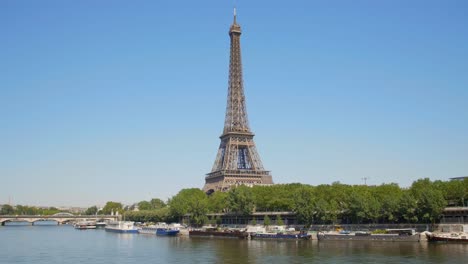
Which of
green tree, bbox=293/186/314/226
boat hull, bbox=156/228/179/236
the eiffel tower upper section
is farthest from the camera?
the eiffel tower upper section

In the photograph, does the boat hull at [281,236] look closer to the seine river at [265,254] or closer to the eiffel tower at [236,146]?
the seine river at [265,254]

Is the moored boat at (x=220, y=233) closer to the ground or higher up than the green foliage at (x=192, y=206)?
closer to the ground

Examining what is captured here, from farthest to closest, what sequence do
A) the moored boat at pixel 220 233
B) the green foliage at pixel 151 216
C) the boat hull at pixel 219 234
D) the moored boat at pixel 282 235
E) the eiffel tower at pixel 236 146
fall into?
the green foliage at pixel 151 216
the eiffel tower at pixel 236 146
the moored boat at pixel 220 233
the boat hull at pixel 219 234
the moored boat at pixel 282 235

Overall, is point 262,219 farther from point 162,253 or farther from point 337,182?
point 162,253

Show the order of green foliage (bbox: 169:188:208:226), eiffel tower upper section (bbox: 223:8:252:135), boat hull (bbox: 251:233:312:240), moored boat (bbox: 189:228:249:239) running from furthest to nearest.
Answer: eiffel tower upper section (bbox: 223:8:252:135) < green foliage (bbox: 169:188:208:226) < moored boat (bbox: 189:228:249:239) < boat hull (bbox: 251:233:312:240)

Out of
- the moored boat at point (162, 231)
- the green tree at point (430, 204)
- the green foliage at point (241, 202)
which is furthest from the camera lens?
the green foliage at point (241, 202)

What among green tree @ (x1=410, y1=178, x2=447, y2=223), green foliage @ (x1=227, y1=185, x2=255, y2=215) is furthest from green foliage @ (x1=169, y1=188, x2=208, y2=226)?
green tree @ (x1=410, y1=178, x2=447, y2=223)

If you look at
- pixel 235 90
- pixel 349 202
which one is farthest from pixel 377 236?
pixel 235 90

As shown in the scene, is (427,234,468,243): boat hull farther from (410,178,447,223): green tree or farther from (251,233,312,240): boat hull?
(251,233,312,240): boat hull

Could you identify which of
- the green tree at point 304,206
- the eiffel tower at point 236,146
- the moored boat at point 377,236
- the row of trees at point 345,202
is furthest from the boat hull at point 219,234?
the eiffel tower at point 236,146

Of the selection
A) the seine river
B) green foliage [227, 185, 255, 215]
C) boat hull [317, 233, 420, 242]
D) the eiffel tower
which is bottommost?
the seine river
